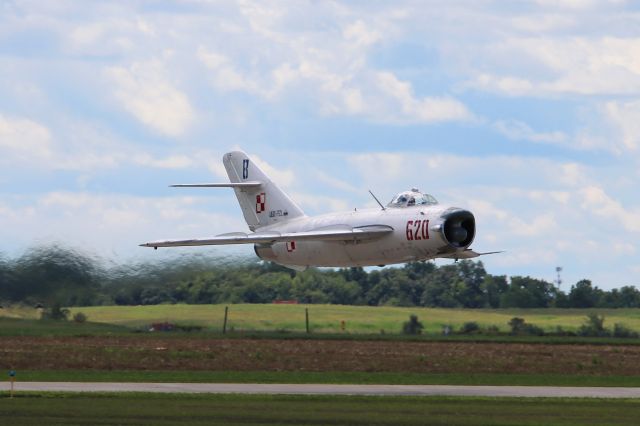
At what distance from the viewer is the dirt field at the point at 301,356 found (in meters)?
43.1

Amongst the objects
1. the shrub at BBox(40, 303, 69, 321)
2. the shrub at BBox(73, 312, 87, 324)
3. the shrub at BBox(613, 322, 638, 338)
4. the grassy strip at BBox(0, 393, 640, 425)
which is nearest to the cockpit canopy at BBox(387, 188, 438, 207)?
the grassy strip at BBox(0, 393, 640, 425)

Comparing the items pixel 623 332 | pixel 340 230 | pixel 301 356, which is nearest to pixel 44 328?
pixel 301 356

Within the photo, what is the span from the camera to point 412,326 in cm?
6525

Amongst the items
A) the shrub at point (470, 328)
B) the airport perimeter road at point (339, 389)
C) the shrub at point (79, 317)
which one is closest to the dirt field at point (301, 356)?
the shrub at point (79, 317)

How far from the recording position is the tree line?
48.7 meters

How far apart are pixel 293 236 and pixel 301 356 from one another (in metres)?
5.98

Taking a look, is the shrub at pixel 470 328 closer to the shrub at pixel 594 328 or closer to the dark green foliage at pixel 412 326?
the dark green foliage at pixel 412 326

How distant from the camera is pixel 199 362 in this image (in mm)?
43812

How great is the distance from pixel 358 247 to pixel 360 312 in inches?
1112

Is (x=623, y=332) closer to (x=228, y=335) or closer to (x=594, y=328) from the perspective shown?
(x=594, y=328)

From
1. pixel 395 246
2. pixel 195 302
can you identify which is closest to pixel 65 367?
pixel 395 246

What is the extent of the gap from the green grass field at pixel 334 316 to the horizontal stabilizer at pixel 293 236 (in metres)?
12.7

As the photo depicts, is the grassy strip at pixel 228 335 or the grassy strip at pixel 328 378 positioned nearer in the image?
the grassy strip at pixel 328 378

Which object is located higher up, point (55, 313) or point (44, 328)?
point (55, 313)
